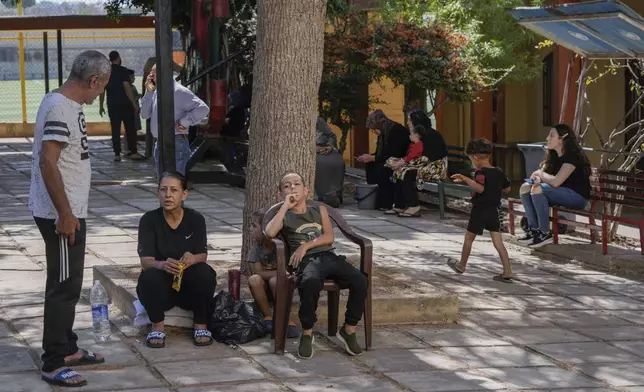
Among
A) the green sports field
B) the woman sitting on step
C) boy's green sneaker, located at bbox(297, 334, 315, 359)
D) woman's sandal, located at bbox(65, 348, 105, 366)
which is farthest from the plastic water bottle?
the green sports field

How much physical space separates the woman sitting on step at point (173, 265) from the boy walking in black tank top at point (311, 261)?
459 millimetres

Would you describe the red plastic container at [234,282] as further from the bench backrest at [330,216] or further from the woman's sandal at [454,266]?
the woman's sandal at [454,266]

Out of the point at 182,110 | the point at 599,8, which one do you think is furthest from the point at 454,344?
the point at 182,110

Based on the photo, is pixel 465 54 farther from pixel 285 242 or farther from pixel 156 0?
pixel 285 242

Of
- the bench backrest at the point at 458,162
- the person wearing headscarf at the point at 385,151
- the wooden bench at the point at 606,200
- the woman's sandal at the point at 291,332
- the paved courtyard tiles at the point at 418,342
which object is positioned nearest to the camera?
the paved courtyard tiles at the point at 418,342

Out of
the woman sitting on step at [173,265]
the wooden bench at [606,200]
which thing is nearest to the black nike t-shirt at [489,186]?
the wooden bench at [606,200]

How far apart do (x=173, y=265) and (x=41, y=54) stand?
21.1 metres

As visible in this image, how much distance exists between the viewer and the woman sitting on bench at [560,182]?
38.1 ft

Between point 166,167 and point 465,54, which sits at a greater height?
point 465,54

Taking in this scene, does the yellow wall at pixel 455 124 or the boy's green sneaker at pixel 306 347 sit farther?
the yellow wall at pixel 455 124

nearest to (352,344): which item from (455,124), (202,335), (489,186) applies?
(202,335)

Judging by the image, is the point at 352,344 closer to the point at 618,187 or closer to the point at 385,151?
the point at 618,187

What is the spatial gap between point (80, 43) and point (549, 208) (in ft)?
58.2

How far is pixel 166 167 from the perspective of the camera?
360 inches
